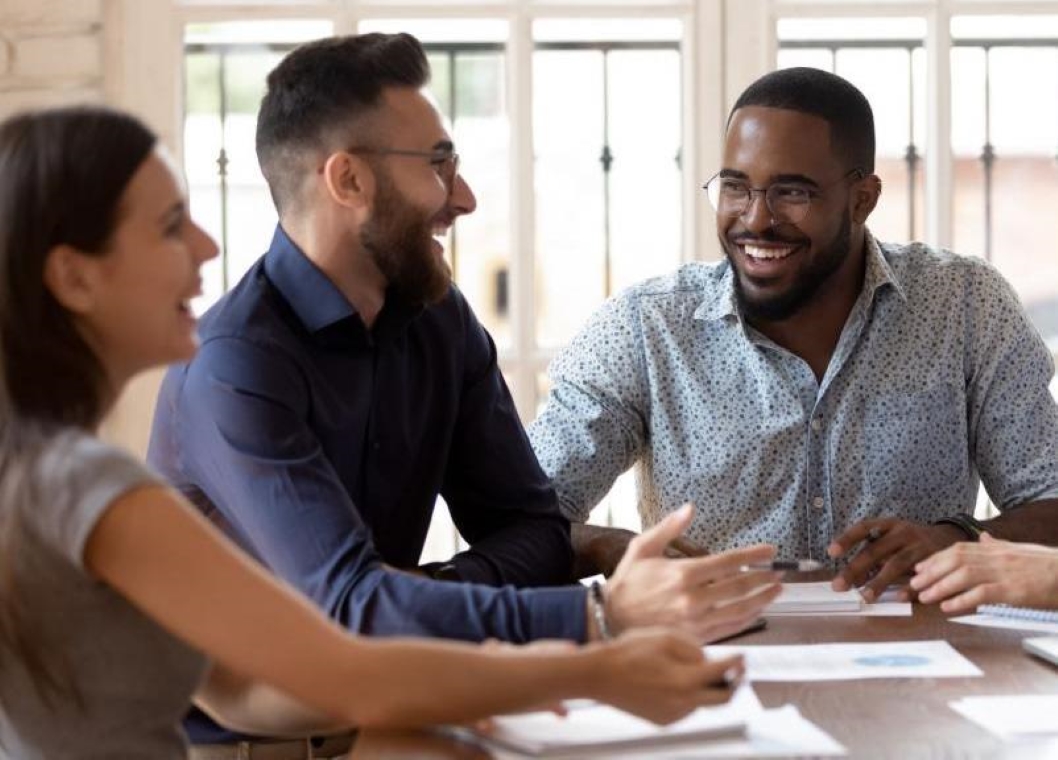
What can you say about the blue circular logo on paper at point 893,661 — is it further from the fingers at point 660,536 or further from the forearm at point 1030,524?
the forearm at point 1030,524

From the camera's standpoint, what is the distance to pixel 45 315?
145 cm

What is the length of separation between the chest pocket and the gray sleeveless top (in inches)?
60.8

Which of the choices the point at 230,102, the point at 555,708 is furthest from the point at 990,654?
the point at 230,102


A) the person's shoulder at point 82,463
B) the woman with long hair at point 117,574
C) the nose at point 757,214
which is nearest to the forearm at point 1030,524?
the nose at point 757,214

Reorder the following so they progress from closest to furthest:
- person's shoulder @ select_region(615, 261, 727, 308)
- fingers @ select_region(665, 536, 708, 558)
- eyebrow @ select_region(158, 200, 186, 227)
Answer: eyebrow @ select_region(158, 200, 186, 227)
fingers @ select_region(665, 536, 708, 558)
person's shoulder @ select_region(615, 261, 727, 308)

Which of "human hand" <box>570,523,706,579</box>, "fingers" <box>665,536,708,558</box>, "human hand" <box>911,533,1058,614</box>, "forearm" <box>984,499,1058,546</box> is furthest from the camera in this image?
"forearm" <box>984,499,1058,546</box>

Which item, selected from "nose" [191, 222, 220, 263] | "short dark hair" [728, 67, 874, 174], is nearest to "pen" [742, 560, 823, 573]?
"short dark hair" [728, 67, 874, 174]

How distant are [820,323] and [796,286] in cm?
8

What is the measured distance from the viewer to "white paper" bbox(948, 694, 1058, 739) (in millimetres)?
1566

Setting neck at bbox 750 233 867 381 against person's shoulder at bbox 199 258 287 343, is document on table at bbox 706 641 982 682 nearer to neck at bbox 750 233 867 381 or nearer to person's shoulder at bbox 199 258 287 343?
person's shoulder at bbox 199 258 287 343

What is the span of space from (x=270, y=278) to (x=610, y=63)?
1586 millimetres

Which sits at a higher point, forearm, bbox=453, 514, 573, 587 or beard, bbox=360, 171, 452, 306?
beard, bbox=360, 171, 452, 306

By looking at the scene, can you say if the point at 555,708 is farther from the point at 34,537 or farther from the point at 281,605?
the point at 34,537

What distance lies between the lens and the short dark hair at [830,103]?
2.87 m
